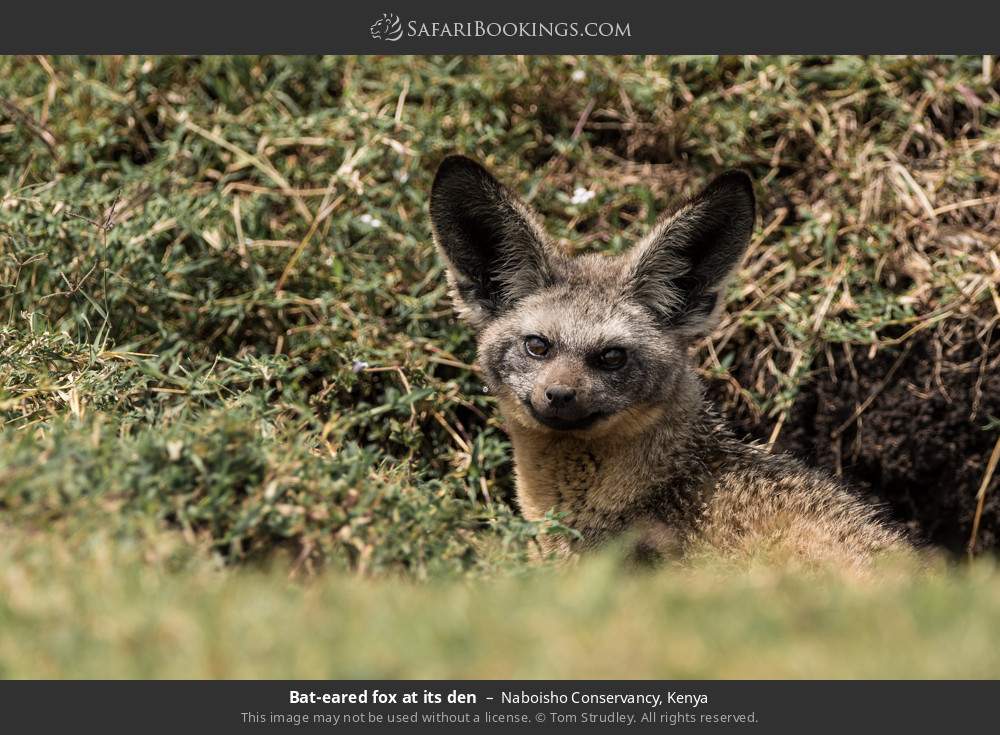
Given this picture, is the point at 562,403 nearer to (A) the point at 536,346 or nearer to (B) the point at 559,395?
(B) the point at 559,395

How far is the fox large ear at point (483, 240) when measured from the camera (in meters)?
5.43

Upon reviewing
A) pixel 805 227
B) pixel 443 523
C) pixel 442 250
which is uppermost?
pixel 805 227

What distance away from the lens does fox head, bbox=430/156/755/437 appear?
5254 millimetres

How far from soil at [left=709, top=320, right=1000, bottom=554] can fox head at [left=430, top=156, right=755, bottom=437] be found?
161cm

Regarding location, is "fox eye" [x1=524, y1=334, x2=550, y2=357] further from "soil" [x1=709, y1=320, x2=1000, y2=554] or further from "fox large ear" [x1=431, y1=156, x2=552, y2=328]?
"soil" [x1=709, y1=320, x2=1000, y2=554]

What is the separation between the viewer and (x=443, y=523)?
173 inches

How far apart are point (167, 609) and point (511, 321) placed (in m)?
2.77

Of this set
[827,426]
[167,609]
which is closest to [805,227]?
[827,426]

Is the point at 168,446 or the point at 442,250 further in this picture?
the point at 442,250

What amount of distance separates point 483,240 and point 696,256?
111 cm

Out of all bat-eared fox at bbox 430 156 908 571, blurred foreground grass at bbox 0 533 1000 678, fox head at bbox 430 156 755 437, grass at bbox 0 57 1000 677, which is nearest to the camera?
blurred foreground grass at bbox 0 533 1000 678

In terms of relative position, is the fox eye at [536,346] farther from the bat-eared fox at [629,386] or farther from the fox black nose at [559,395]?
the fox black nose at [559,395]

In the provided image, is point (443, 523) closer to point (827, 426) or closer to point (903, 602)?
point (903, 602)

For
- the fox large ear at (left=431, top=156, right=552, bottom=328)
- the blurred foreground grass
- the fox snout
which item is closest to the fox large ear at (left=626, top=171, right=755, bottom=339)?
the fox large ear at (left=431, top=156, right=552, bottom=328)
